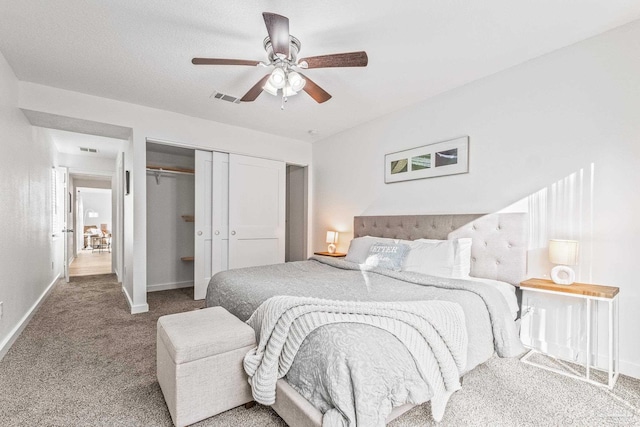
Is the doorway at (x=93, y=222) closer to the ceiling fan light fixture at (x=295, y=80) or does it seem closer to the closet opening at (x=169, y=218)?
the closet opening at (x=169, y=218)

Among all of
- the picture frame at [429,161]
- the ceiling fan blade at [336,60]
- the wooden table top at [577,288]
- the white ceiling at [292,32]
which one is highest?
the white ceiling at [292,32]

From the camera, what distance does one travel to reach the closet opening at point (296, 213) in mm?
5406

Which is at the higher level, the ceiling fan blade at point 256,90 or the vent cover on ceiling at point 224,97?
the vent cover on ceiling at point 224,97

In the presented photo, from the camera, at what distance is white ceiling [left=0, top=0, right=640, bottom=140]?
2027 millimetres

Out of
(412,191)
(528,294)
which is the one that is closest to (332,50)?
(412,191)

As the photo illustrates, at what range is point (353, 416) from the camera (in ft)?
4.03

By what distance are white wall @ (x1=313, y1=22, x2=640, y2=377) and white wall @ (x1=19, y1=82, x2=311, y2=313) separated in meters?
2.40

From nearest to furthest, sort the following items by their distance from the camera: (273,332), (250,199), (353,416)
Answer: (353,416), (273,332), (250,199)

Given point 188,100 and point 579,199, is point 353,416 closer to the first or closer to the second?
point 579,199

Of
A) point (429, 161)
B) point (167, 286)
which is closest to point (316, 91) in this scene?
point (429, 161)

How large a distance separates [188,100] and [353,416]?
360cm

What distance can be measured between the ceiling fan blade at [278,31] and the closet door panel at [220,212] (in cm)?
Answer: 269

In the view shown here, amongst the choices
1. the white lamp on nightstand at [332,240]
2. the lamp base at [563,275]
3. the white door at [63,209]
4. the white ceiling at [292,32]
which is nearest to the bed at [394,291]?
the lamp base at [563,275]

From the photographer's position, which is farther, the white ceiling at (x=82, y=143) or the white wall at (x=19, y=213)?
the white ceiling at (x=82, y=143)
